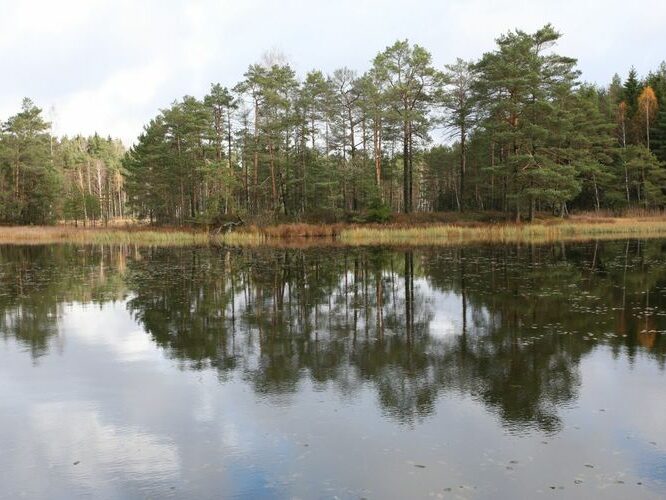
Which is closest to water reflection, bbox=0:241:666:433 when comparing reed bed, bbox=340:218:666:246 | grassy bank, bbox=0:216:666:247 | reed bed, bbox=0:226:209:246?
reed bed, bbox=340:218:666:246

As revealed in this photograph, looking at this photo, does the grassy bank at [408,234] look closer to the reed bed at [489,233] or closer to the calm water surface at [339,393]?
the reed bed at [489,233]

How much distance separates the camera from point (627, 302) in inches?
525

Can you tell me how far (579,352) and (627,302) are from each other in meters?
5.15

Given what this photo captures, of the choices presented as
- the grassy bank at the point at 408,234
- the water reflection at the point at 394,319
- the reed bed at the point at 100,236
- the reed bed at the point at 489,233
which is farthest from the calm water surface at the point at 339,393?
the reed bed at the point at 100,236

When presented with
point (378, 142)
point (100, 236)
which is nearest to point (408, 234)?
point (378, 142)

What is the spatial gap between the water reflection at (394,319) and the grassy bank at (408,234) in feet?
41.7

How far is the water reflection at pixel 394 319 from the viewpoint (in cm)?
786

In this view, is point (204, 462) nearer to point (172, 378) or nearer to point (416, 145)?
point (172, 378)

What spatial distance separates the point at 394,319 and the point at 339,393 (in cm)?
499

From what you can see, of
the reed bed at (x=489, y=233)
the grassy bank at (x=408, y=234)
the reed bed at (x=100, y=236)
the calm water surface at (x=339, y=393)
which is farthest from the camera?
the reed bed at (x=100, y=236)

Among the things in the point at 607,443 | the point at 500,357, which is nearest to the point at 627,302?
the point at 500,357

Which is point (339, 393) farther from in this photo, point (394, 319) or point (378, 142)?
point (378, 142)

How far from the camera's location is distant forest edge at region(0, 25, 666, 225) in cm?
4159

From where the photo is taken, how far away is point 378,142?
47188 millimetres
